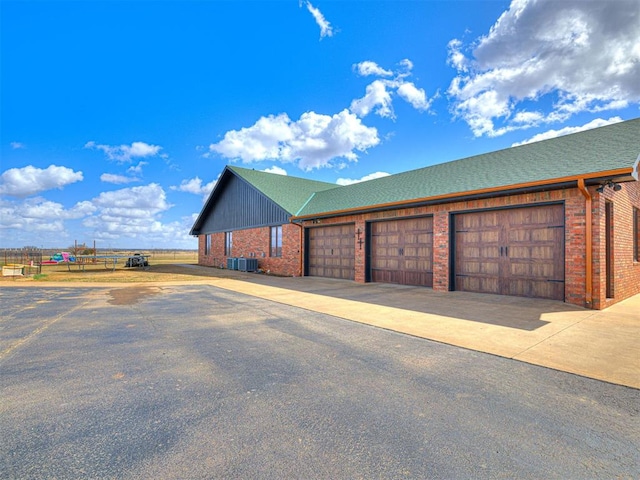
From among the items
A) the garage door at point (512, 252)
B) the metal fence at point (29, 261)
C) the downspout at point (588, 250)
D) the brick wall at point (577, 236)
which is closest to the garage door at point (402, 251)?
the brick wall at point (577, 236)

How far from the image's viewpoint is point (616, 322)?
6465 mm

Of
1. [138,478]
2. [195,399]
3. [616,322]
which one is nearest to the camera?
[138,478]

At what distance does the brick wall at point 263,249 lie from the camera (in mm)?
18000

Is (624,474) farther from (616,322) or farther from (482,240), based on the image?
(482,240)

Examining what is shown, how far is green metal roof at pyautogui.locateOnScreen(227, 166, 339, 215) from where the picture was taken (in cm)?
1998

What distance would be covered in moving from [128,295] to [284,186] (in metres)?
13.8

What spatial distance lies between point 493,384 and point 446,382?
0.51 m

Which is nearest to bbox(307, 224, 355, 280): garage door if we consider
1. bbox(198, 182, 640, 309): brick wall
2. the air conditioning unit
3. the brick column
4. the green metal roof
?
bbox(198, 182, 640, 309): brick wall

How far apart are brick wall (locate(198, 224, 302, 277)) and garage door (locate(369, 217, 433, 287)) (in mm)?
5204

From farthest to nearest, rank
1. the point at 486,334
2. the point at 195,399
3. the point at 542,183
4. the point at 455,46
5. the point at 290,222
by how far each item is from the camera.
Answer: the point at 290,222
the point at 455,46
the point at 542,183
the point at 486,334
the point at 195,399

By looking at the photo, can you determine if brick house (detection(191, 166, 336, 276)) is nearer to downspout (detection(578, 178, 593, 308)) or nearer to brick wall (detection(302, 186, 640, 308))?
brick wall (detection(302, 186, 640, 308))

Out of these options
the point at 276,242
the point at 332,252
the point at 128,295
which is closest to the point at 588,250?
the point at 332,252

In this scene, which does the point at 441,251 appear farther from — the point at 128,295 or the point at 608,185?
the point at 128,295

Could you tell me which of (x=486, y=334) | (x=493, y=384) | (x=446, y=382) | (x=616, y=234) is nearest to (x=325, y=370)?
(x=446, y=382)
